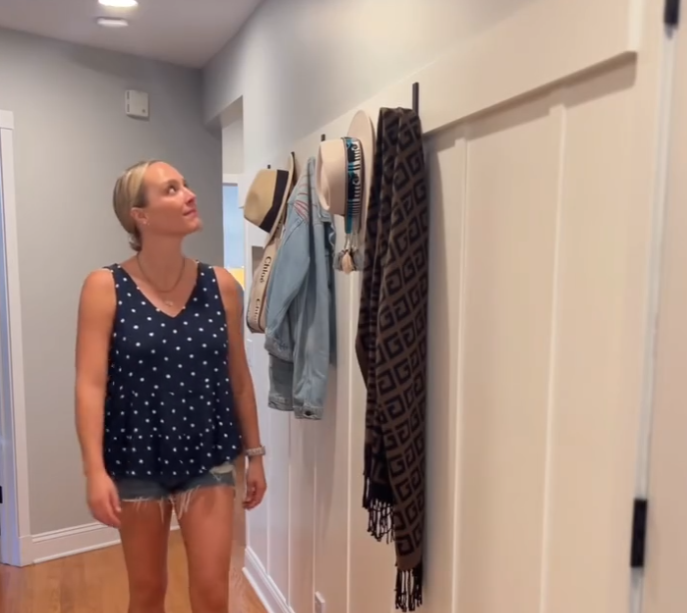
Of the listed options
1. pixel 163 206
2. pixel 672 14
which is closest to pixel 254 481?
pixel 163 206

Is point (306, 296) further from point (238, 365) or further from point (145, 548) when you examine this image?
point (145, 548)

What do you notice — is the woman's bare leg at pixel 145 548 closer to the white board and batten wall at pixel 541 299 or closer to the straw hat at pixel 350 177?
the white board and batten wall at pixel 541 299

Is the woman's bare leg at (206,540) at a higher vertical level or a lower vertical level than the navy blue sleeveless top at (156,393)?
lower

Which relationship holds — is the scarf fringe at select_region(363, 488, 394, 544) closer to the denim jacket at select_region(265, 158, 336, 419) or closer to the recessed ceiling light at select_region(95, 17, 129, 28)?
the denim jacket at select_region(265, 158, 336, 419)

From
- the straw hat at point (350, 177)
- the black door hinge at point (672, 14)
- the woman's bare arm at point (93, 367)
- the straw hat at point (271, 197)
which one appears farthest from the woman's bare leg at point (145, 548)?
the black door hinge at point (672, 14)

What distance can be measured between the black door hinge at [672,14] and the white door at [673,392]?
0.01m

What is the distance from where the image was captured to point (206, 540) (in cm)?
155

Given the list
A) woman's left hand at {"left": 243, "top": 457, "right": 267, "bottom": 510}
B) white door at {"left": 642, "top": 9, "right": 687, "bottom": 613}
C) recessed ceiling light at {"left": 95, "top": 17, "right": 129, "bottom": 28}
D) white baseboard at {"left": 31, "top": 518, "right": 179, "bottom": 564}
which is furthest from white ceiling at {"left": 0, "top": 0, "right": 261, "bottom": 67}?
white baseboard at {"left": 31, "top": 518, "right": 179, "bottom": 564}

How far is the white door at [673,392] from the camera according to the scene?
0.82 metres

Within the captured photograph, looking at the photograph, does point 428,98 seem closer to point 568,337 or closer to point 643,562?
point 568,337

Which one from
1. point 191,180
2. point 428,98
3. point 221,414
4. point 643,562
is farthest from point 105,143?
point 643,562

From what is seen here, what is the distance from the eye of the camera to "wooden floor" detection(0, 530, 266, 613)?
98.3 inches

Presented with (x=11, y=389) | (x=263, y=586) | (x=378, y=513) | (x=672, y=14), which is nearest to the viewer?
(x=672, y=14)

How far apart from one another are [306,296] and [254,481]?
51 cm
